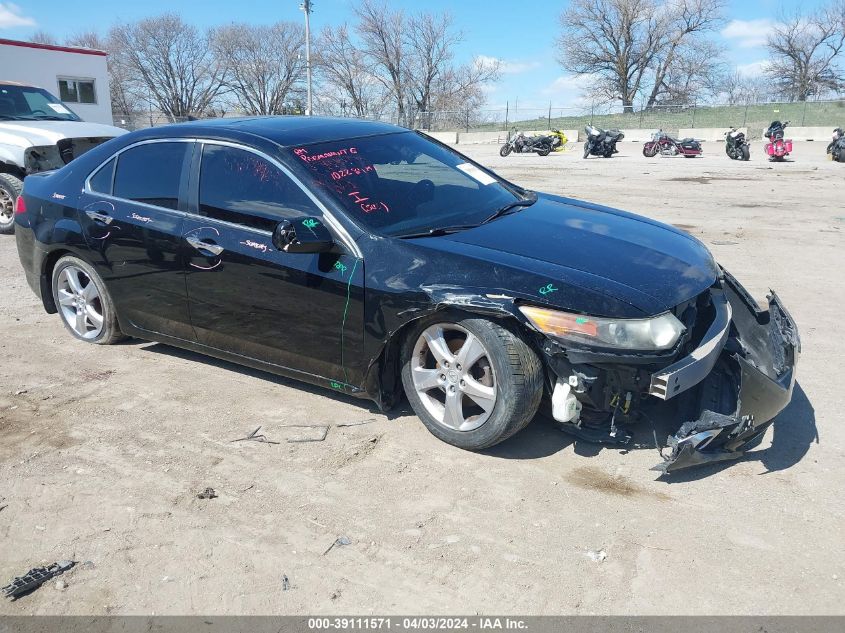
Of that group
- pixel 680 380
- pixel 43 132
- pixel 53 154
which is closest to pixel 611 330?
pixel 680 380

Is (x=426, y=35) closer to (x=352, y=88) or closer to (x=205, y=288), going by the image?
(x=352, y=88)

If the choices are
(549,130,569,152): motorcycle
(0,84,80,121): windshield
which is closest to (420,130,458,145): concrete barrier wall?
(549,130,569,152): motorcycle

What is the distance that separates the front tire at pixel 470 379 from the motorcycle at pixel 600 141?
985 inches

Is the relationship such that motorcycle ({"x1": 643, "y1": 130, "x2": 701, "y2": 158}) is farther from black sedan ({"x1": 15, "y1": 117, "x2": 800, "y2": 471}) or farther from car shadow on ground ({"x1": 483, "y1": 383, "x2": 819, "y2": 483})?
car shadow on ground ({"x1": 483, "y1": 383, "x2": 819, "y2": 483})

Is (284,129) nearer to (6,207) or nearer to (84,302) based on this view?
(84,302)

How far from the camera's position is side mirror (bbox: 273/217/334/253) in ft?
12.1

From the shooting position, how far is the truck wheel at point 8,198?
9.30 m

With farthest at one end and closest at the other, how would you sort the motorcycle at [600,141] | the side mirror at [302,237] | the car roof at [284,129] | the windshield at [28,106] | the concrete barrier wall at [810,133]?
the concrete barrier wall at [810,133], the motorcycle at [600,141], the windshield at [28,106], the car roof at [284,129], the side mirror at [302,237]

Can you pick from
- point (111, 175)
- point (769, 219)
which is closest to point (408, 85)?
point (769, 219)

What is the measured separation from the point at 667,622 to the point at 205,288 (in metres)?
3.09

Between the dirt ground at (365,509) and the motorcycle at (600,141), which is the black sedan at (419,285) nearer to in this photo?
the dirt ground at (365,509)

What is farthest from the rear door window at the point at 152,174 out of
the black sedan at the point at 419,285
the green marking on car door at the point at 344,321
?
the green marking on car door at the point at 344,321

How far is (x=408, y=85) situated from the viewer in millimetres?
63125

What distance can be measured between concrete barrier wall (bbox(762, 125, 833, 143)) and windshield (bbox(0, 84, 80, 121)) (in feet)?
110
